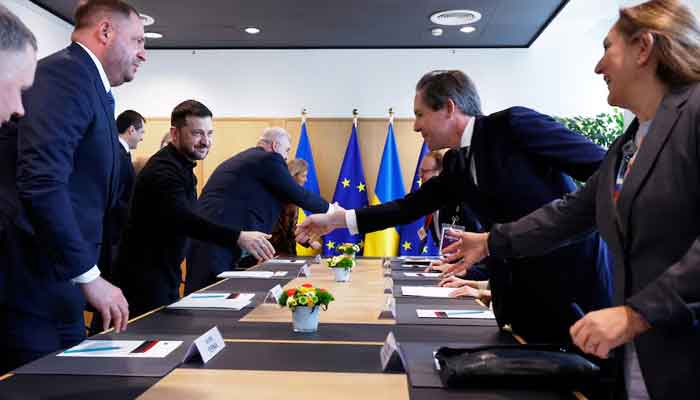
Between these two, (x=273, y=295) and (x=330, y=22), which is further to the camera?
(x=330, y=22)

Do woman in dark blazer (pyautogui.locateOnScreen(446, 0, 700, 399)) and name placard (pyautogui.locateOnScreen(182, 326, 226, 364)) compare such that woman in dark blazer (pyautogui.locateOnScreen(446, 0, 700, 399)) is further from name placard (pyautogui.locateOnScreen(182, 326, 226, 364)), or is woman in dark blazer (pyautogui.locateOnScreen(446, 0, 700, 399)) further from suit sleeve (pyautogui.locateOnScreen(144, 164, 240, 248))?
suit sleeve (pyautogui.locateOnScreen(144, 164, 240, 248))

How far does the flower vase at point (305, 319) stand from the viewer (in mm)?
1896

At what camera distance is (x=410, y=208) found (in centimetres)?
303

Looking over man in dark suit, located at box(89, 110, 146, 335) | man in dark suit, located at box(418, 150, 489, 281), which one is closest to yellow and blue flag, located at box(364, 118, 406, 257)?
man in dark suit, located at box(418, 150, 489, 281)

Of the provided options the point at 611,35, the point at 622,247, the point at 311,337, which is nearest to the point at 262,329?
the point at 311,337

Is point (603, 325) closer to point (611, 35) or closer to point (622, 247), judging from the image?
point (622, 247)

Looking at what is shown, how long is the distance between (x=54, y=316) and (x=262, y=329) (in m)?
0.61

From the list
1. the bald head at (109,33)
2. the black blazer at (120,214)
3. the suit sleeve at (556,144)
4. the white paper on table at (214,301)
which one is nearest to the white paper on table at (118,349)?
the white paper on table at (214,301)

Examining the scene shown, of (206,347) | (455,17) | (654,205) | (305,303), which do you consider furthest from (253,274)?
(455,17)

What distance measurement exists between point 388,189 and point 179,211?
444cm

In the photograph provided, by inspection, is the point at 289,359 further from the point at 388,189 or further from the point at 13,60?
the point at 388,189

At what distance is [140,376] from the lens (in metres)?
1.40

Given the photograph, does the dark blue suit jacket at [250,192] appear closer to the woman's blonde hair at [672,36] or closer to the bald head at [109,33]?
the bald head at [109,33]

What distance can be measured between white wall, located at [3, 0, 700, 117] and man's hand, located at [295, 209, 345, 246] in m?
4.33
